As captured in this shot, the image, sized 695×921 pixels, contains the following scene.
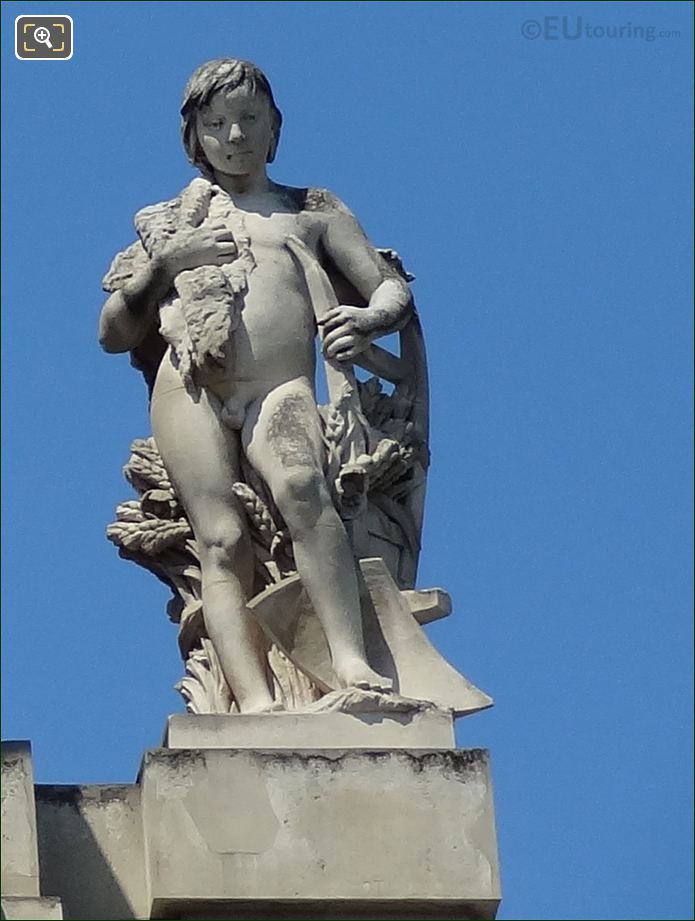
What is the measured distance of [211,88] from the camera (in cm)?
1798

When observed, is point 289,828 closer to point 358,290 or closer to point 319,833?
point 319,833

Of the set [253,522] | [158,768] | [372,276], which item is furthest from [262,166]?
[158,768]

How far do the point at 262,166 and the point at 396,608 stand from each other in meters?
2.39

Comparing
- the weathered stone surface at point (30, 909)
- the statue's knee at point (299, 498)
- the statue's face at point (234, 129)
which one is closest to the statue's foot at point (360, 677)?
the statue's knee at point (299, 498)

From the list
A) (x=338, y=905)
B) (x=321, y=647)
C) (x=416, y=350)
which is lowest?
(x=338, y=905)

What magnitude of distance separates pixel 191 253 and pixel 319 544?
164cm

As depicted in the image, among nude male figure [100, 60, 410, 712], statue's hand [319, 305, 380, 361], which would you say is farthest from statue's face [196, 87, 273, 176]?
statue's hand [319, 305, 380, 361]

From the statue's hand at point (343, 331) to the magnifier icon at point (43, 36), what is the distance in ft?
7.38

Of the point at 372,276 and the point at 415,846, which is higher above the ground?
the point at 372,276

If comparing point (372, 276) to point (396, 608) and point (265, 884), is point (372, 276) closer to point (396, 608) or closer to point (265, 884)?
point (396, 608)

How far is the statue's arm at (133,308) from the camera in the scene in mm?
17797

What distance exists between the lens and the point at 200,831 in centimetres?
1653

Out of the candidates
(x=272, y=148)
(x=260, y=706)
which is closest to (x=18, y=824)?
(x=260, y=706)

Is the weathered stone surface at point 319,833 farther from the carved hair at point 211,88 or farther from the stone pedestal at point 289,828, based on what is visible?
the carved hair at point 211,88
